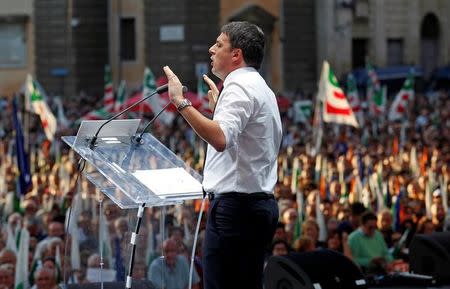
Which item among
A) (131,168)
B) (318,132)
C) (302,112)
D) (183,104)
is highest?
(183,104)

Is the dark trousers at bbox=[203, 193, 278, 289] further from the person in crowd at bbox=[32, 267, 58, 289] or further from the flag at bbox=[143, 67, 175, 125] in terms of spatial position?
the flag at bbox=[143, 67, 175, 125]

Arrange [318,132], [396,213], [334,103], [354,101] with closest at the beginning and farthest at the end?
[396,213]
[334,103]
[318,132]
[354,101]

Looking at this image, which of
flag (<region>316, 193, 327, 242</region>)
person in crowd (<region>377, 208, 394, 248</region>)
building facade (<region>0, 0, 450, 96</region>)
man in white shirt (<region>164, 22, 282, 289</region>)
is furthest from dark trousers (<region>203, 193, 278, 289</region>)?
building facade (<region>0, 0, 450, 96</region>)

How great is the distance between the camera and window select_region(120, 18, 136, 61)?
2052 inches

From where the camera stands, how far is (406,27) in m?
56.0

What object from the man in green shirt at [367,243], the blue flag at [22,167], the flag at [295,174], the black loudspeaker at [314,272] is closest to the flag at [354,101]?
the flag at [295,174]

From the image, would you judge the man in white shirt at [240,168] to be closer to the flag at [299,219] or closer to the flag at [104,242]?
the flag at [104,242]

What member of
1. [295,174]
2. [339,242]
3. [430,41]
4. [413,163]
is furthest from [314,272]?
[430,41]

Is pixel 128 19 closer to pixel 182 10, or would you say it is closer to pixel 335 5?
pixel 182 10

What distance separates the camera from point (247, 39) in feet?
21.9

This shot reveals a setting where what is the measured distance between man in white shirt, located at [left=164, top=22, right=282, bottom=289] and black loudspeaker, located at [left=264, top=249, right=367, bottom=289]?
1.13m

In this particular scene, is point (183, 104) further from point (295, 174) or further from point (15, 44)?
point (15, 44)

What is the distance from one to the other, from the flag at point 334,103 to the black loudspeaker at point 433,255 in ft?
58.3

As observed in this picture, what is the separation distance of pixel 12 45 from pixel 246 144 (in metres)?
46.3
